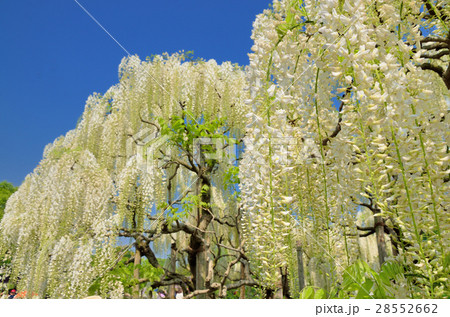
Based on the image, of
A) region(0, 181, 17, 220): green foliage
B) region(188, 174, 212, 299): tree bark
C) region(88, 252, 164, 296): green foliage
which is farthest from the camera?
region(0, 181, 17, 220): green foliage

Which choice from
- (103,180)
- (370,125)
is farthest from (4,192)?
(370,125)

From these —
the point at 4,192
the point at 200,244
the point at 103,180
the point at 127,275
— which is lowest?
the point at 127,275

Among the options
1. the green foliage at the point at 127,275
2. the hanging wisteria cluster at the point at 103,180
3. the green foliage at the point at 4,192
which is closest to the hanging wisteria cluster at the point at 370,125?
the hanging wisteria cluster at the point at 103,180

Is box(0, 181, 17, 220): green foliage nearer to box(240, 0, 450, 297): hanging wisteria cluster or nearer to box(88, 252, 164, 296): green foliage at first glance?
box(88, 252, 164, 296): green foliage

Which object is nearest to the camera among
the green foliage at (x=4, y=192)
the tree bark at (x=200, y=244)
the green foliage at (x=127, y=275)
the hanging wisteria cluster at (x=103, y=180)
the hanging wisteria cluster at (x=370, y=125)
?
the hanging wisteria cluster at (x=370, y=125)

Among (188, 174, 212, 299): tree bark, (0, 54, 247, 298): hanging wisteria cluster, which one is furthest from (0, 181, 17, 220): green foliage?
(188, 174, 212, 299): tree bark

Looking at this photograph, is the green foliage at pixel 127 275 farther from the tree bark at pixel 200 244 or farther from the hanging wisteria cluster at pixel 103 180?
the tree bark at pixel 200 244

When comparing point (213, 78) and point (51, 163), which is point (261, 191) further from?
point (51, 163)

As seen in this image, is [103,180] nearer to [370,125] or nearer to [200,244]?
[200,244]

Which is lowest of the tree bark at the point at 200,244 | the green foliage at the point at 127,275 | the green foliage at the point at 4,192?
the green foliage at the point at 127,275

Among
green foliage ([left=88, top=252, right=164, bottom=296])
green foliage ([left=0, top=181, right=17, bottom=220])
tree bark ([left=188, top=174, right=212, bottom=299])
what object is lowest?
green foliage ([left=88, top=252, right=164, bottom=296])

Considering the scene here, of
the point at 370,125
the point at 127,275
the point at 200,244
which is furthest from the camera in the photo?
the point at 200,244

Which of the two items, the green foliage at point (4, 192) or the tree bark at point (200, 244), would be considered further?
the green foliage at point (4, 192)
